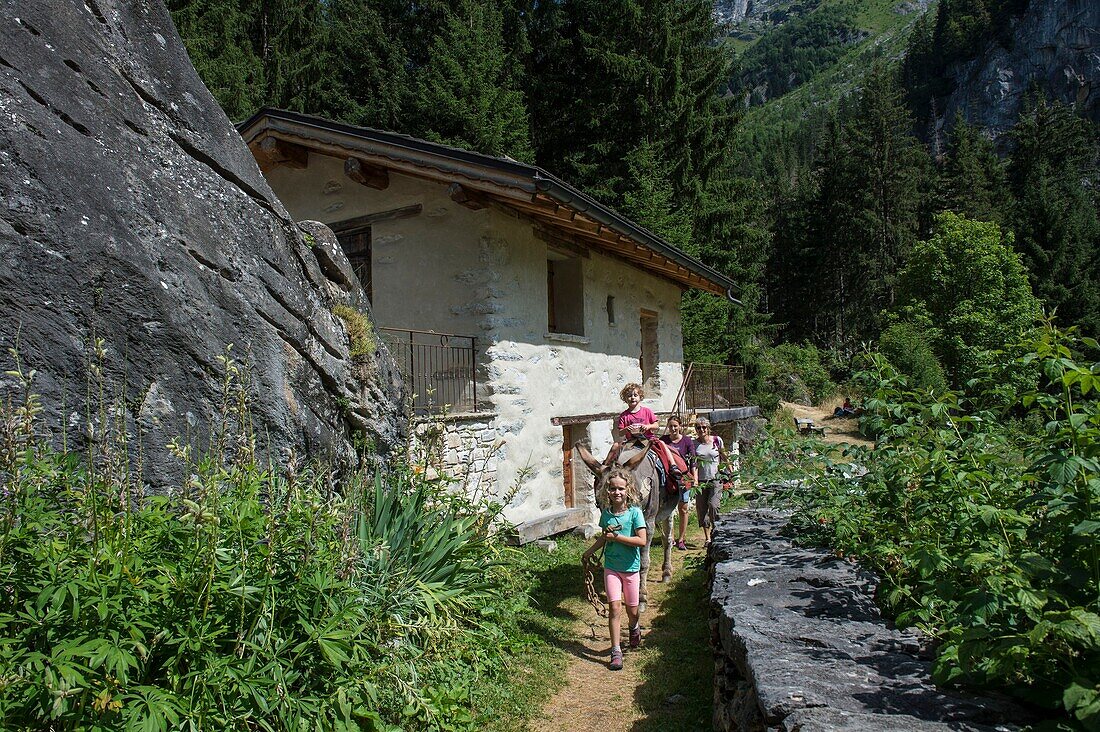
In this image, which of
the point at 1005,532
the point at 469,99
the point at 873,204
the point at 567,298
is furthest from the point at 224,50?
the point at 873,204

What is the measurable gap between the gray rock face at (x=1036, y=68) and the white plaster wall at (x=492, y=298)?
5889 cm

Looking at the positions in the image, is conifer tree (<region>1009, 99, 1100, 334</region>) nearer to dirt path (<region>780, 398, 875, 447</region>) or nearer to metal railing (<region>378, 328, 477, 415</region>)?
dirt path (<region>780, 398, 875, 447</region>)

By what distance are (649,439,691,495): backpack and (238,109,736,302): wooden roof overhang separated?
3.12m

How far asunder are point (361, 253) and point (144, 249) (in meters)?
5.75

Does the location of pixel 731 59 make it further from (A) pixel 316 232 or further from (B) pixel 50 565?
(B) pixel 50 565

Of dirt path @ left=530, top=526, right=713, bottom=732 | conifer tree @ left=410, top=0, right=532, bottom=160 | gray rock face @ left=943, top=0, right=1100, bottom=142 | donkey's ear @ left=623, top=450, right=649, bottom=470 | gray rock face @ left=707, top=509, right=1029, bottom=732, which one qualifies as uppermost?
gray rock face @ left=943, top=0, right=1100, bottom=142

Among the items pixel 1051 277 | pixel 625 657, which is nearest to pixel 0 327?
pixel 625 657

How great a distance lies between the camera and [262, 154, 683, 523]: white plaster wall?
8164 millimetres

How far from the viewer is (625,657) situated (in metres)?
4.91

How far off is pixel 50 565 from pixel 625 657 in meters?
3.93

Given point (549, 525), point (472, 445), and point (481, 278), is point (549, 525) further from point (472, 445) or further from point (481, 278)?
point (481, 278)

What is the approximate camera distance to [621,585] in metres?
4.69

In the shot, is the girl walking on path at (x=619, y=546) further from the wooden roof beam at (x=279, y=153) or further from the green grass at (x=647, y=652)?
the wooden roof beam at (x=279, y=153)

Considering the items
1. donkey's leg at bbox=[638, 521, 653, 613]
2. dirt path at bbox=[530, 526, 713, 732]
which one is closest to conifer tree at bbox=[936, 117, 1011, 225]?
donkey's leg at bbox=[638, 521, 653, 613]
